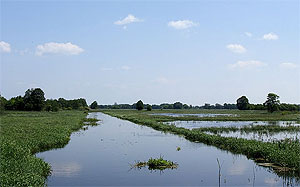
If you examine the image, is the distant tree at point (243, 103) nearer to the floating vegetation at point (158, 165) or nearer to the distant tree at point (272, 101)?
the distant tree at point (272, 101)

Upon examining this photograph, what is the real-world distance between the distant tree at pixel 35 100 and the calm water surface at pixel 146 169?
243 ft

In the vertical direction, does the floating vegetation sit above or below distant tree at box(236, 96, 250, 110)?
below

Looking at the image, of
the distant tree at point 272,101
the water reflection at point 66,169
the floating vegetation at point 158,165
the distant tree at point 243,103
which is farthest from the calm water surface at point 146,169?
the distant tree at point 243,103

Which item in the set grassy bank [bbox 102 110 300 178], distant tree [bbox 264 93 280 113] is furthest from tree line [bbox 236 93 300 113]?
grassy bank [bbox 102 110 300 178]

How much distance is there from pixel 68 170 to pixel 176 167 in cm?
547

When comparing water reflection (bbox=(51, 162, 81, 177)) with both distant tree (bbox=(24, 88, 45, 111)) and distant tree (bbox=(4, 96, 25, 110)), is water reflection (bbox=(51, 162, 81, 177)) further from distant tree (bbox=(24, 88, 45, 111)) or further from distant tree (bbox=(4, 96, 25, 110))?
distant tree (bbox=(4, 96, 25, 110))

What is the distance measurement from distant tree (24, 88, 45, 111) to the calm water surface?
74.2 m

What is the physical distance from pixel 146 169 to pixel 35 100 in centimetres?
8346

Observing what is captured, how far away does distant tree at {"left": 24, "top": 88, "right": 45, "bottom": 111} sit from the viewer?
296 ft

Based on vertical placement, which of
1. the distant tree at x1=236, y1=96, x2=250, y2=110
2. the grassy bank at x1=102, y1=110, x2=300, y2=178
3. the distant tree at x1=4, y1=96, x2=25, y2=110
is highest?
the distant tree at x1=236, y1=96, x2=250, y2=110

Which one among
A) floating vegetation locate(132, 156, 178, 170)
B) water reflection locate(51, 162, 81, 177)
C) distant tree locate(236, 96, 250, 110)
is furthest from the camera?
distant tree locate(236, 96, 250, 110)

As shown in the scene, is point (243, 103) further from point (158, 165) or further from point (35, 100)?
point (158, 165)

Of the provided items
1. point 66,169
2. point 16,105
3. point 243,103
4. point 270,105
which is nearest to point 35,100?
point 16,105

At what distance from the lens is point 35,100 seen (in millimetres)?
90625
